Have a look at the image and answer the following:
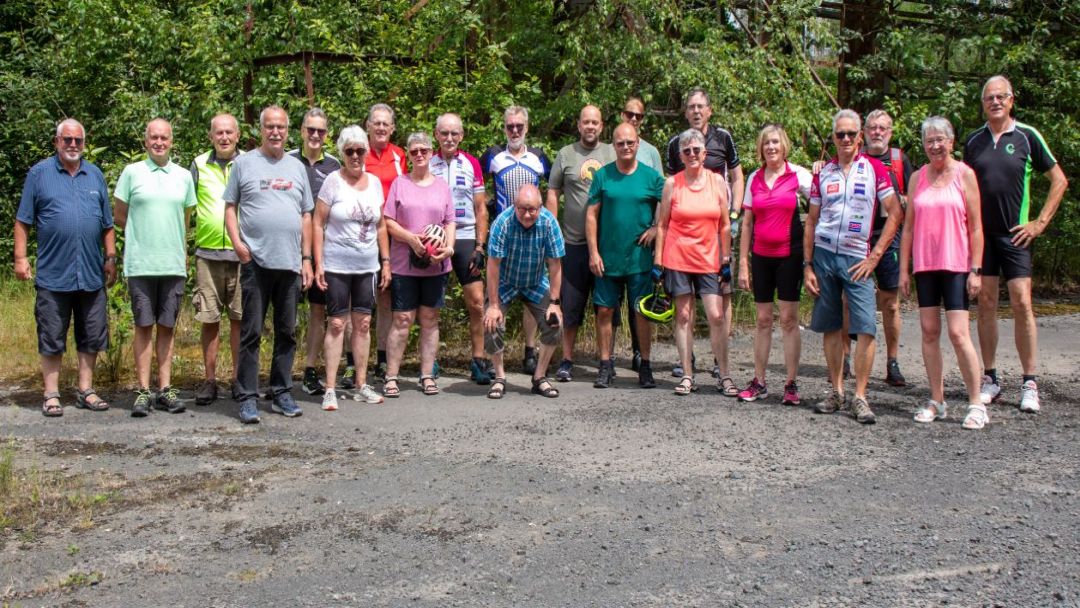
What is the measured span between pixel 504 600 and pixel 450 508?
1200 mm

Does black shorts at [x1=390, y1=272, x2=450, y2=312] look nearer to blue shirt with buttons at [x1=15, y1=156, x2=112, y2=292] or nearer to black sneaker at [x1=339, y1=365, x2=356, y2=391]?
black sneaker at [x1=339, y1=365, x2=356, y2=391]

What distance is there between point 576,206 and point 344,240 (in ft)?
6.79

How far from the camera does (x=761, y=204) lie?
8.30m

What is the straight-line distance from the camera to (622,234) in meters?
8.85

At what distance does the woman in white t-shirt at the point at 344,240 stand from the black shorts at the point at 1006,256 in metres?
4.51

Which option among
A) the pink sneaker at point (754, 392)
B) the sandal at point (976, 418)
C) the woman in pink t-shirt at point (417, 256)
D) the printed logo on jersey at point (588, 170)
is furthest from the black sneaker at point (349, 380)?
the sandal at point (976, 418)

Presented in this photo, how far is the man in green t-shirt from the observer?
347 inches

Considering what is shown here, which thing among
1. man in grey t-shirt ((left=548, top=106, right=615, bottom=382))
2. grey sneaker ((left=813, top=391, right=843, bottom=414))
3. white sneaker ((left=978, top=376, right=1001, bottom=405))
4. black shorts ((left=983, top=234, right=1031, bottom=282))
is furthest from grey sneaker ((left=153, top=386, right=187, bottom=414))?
black shorts ((left=983, top=234, right=1031, bottom=282))

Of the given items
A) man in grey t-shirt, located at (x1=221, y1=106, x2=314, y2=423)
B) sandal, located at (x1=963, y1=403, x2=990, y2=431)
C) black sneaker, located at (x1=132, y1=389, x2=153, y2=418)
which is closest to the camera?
sandal, located at (x1=963, y1=403, x2=990, y2=431)

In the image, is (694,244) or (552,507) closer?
(552,507)

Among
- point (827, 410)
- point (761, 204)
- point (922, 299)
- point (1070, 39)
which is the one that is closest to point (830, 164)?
point (761, 204)

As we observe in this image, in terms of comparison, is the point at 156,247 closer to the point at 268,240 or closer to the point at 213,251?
the point at 213,251

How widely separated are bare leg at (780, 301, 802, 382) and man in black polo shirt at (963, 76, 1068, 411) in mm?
1346

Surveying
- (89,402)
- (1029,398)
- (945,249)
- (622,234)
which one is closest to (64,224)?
(89,402)
